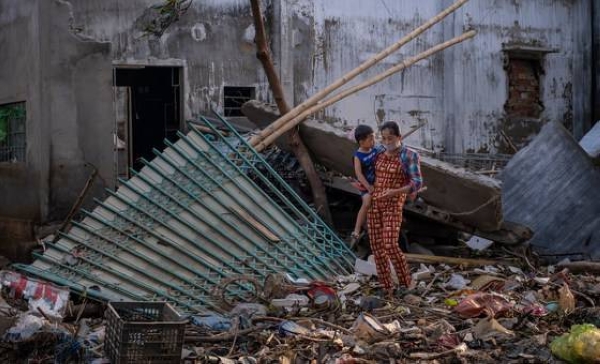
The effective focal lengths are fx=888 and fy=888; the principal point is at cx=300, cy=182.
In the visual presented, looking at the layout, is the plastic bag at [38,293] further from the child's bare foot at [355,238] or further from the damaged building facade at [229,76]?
the child's bare foot at [355,238]

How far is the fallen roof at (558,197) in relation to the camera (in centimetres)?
991

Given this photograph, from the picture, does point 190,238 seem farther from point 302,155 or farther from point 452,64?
point 452,64

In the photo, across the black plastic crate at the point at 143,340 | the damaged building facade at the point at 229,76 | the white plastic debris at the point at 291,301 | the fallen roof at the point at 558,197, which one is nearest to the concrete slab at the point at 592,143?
the fallen roof at the point at 558,197

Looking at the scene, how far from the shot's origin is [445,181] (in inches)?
364

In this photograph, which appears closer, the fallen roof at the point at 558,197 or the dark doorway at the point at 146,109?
the fallen roof at the point at 558,197

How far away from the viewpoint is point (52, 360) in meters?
5.67

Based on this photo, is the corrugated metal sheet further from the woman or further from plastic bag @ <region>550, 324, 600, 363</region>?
plastic bag @ <region>550, 324, 600, 363</region>

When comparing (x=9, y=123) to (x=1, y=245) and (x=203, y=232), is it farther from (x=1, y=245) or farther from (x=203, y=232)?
(x=203, y=232)

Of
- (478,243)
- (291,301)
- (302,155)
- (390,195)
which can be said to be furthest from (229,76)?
(291,301)

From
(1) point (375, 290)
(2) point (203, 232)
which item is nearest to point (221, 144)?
(2) point (203, 232)

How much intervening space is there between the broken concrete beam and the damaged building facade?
2113 millimetres

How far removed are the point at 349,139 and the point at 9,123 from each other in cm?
390

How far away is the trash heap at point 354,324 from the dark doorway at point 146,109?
6821 millimetres

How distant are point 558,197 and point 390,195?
11.5 ft
